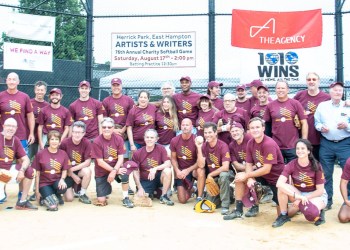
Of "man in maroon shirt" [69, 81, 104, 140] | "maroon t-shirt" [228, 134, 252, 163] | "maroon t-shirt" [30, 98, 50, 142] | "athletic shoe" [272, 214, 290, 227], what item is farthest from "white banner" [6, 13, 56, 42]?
"athletic shoe" [272, 214, 290, 227]

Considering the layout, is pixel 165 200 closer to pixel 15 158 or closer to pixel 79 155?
pixel 79 155

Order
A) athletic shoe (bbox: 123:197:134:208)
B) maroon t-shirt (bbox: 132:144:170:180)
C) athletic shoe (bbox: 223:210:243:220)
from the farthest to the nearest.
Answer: maroon t-shirt (bbox: 132:144:170:180) < athletic shoe (bbox: 123:197:134:208) < athletic shoe (bbox: 223:210:243:220)

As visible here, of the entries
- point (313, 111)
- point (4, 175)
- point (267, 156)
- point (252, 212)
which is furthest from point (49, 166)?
point (313, 111)

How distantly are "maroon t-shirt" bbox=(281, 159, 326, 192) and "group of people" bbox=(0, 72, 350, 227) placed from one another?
1 centimetres

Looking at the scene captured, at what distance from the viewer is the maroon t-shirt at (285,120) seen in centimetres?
559

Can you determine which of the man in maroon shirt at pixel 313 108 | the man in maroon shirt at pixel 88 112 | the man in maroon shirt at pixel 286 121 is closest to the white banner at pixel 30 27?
the man in maroon shirt at pixel 88 112

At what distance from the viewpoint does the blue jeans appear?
5488 mm

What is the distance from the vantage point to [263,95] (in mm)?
6188

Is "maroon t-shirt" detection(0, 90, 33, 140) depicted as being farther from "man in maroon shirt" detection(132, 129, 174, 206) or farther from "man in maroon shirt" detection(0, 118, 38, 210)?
"man in maroon shirt" detection(132, 129, 174, 206)

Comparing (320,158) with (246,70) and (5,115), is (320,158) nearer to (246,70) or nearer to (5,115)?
(246,70)

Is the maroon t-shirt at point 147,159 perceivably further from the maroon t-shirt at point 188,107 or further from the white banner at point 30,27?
the white banner at point 30,27

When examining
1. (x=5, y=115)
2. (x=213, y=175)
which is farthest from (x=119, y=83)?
(x=213, y=175)

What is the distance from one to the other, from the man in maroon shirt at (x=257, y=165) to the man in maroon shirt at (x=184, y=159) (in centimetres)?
86

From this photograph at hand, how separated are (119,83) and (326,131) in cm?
348
